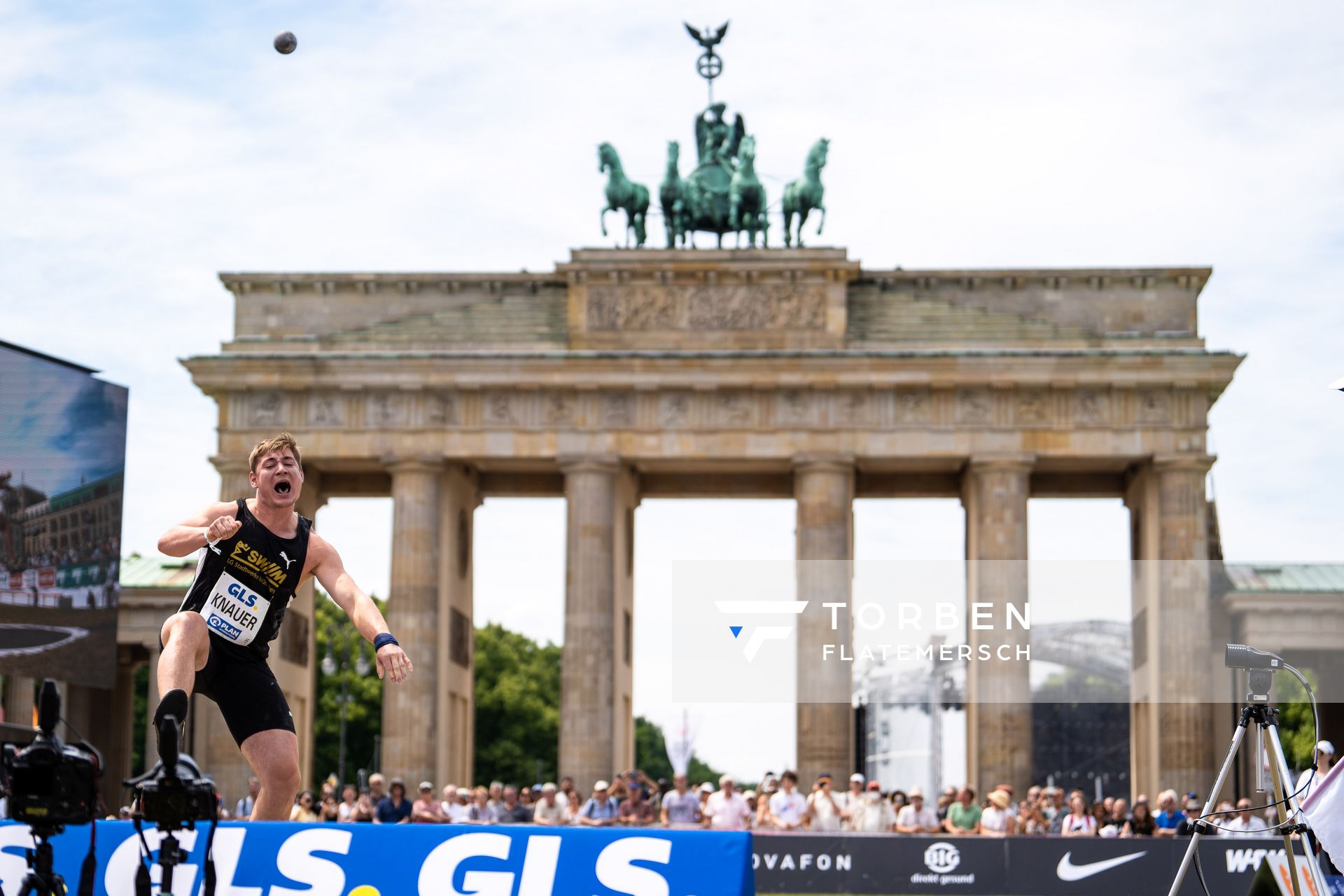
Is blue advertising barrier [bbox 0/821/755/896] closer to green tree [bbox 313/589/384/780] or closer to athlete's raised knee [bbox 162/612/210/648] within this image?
athlete's raised knee [bbox 162/612/210/648]

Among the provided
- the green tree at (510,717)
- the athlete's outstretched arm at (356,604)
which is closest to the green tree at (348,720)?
the green tree at (510,717)

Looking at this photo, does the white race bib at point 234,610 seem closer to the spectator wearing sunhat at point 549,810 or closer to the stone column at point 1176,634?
the spectator wearing sunhat at point 549,810

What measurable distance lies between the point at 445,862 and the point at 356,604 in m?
1.44

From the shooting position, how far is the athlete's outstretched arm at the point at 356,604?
32.6 feet

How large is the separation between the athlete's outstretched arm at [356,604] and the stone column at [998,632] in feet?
157

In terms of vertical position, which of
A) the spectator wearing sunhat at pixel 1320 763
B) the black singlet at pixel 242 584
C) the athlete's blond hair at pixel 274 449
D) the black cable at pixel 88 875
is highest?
the athlete's blond hair at pixel 274 449

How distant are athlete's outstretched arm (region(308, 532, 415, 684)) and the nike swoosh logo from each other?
17.6 metres

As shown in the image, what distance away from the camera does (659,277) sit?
199 ft

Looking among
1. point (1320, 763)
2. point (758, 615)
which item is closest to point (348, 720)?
point (758, 615)

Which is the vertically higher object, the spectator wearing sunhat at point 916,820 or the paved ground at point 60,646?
the paved ground at point 60,646

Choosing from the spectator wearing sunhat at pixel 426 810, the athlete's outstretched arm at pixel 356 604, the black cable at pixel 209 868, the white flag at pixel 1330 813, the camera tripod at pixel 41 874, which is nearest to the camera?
the camera tripod at pixel 41 874

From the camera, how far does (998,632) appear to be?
58125 millimetres

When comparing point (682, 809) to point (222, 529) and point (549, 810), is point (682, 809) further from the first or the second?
point (222, 529)

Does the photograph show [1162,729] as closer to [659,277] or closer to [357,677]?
[659,277]
